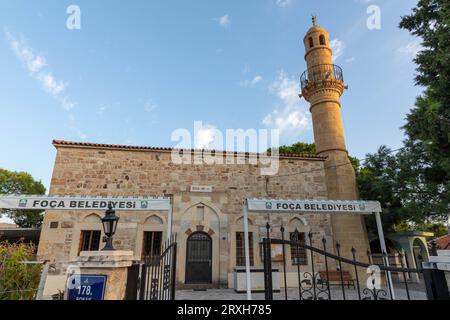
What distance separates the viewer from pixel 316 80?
45.1 ft

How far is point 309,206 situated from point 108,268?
6063 millimetres

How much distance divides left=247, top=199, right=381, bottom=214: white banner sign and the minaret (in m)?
3.82

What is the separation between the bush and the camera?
5684mm

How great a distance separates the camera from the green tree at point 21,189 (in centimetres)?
2220

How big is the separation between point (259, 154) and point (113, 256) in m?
9.71

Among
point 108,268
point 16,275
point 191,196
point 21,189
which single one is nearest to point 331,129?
point 191,196

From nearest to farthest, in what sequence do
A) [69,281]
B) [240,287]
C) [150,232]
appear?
[69,281] < [240,287] < [150,232]

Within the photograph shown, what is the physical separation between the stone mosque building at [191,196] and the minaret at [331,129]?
5 cm

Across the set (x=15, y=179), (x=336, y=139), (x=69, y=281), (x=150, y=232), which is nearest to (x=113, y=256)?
(x=69, y=281)

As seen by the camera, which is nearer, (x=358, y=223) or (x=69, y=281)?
(x=69, y=281)

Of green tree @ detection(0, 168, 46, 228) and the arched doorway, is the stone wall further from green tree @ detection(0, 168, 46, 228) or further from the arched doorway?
green tree @ detection(0, 168, 46, 228)

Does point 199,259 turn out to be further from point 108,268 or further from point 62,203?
point 108,268
